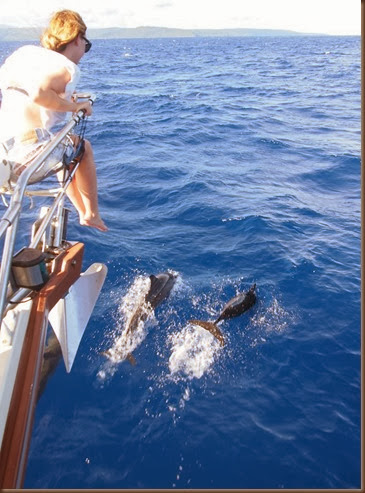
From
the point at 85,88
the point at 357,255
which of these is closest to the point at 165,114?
the point at 85,88

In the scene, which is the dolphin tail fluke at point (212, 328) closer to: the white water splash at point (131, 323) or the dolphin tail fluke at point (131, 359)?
the white water splash at point (131, 323)

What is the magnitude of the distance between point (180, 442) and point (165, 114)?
716 inches

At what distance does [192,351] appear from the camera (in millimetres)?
5570

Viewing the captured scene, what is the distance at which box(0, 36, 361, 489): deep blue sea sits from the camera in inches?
167

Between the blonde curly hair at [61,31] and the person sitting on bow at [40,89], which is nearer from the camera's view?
the person sitting on bow at [40,89]

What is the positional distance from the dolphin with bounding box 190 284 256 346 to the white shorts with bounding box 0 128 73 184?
9.42 feet

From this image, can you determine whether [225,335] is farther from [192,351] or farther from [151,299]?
[151,299]

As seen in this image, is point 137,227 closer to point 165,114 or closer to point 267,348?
point 267,348

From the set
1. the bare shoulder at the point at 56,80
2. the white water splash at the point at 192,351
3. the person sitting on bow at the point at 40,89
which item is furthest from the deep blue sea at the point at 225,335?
the bare shoulder at the point at 56,80

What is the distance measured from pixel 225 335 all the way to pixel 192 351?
56 centimetres

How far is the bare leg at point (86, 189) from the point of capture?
5.23 metres

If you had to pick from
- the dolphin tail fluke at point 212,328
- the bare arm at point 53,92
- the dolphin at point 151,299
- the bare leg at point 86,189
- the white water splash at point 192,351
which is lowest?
the white water splash at point 192,351

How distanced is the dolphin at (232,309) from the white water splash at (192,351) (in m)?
0.07

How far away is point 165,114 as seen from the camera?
20.5m
